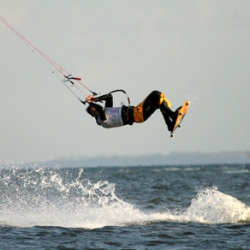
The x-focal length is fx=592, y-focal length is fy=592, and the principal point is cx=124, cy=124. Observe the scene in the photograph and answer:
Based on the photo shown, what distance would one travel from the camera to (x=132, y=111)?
13.4 m

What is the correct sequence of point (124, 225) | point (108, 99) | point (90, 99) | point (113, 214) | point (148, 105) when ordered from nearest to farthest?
point (148, 105), point (90, 99), point (108, 99), point (124, 225), point (113, 214)

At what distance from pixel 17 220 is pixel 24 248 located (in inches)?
171

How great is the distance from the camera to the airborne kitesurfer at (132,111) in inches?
526

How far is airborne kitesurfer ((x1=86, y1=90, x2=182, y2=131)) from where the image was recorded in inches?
526

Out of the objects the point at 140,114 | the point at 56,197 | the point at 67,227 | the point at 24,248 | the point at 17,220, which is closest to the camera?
the point at 24,248

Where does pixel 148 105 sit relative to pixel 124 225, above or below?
above

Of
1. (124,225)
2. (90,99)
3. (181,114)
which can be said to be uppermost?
(90,99)

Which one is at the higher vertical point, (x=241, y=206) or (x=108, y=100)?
(x=108, y=100)

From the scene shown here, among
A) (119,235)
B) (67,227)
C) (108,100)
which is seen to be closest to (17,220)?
(67,227)

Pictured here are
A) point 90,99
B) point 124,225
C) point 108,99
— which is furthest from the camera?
point 124,225

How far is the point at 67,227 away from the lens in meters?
15.0

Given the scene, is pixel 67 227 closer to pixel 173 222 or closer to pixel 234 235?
pixel 173 222

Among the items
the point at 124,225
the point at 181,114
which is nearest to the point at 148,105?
the point at 181,114

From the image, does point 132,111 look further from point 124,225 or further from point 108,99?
point 124,225
